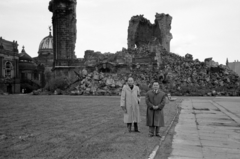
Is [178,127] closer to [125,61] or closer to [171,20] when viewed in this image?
[125,61]

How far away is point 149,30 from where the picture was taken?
48.3m

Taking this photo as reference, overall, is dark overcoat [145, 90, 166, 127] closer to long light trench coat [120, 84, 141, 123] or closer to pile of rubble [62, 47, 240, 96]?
long light trench coat [120, 84, 141, 123]

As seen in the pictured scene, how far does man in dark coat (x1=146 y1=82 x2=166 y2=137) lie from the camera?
719 centimetres

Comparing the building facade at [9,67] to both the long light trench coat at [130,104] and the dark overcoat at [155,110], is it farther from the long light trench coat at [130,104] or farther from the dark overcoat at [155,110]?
the dark overcoat at [155,110]

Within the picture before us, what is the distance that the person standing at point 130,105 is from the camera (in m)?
7.69

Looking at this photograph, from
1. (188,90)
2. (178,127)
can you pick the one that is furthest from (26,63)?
(178,127)

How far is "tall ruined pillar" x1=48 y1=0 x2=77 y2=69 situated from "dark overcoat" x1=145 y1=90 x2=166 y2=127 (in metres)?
35.6

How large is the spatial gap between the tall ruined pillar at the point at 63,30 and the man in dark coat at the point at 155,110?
35583 millimetres

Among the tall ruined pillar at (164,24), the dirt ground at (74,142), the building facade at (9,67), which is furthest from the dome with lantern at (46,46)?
the dirt ground at (74,142)

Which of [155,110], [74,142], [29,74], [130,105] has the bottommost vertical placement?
[74,142]

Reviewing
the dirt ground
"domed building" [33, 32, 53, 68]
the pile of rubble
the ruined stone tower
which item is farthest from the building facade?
the dirt ground

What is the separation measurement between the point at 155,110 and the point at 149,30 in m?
42.6

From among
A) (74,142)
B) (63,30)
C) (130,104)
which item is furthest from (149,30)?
(74,142)

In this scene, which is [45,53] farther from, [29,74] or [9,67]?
[9,67]
